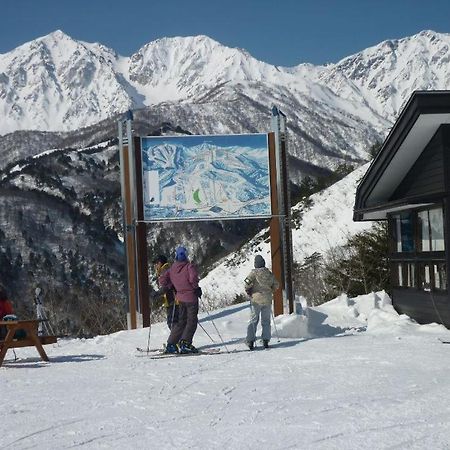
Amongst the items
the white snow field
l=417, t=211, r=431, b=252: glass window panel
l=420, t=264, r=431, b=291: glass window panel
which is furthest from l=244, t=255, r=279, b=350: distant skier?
l=417, t=211, r=431, b=252: glass window panel

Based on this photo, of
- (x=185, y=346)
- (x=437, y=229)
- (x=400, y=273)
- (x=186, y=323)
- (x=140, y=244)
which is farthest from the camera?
(x=140, y=244)

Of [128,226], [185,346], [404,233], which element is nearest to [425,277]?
[404,233]

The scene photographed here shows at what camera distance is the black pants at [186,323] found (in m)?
10.9

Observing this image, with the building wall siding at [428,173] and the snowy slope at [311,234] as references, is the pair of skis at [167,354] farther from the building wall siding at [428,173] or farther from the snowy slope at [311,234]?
the snowy slope at [311,234]

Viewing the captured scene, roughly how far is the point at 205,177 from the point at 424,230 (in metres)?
4.80

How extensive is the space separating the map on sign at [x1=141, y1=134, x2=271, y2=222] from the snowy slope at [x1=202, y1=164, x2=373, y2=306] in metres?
34.6

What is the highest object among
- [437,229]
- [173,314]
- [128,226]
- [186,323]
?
[128,226]

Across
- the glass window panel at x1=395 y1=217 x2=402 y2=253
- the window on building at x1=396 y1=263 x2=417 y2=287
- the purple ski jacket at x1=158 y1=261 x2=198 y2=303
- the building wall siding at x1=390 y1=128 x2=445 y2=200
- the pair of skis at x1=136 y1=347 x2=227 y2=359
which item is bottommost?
the pair of skis at x1=136 y1=347 x2=227 y2=359

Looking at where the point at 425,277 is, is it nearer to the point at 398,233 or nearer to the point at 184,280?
the point at 398,233

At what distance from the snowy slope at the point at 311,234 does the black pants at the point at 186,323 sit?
39.3 metres

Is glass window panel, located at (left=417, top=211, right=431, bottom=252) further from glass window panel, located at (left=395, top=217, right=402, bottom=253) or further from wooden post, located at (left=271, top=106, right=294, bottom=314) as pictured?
wooden post, located at (left=271, top=106, right=294, bottom=314)

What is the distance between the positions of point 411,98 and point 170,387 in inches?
273

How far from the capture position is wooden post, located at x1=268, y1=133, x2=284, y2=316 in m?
15.9

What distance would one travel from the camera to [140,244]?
617 inches
